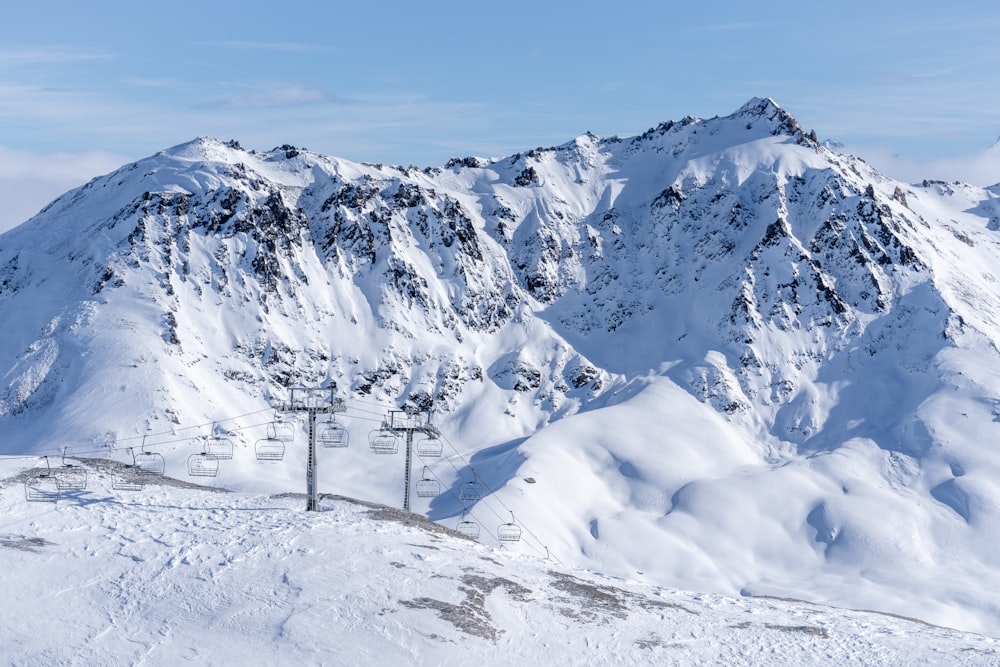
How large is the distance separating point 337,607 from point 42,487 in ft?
68.2

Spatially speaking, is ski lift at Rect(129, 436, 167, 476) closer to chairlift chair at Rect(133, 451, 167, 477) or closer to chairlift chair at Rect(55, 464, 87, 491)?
chairlift chair at Rect(133, 451, 167, 477)

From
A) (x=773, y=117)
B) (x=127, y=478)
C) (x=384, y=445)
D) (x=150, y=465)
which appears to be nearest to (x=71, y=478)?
(x=127, y=478)

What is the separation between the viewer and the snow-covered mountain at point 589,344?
397ft

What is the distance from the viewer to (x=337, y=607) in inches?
1748

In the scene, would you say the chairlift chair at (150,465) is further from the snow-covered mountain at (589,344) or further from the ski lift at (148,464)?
the snow-covered mountain at (589,344)

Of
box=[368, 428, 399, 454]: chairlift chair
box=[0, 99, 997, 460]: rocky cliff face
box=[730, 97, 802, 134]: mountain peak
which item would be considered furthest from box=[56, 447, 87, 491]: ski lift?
box=[730, 97, 802, 134]: mountain peak

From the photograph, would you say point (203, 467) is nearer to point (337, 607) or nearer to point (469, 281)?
point (337, 607)

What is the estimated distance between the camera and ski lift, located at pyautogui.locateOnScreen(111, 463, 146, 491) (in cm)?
5681

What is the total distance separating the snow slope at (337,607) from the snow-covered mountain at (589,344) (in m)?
57.2

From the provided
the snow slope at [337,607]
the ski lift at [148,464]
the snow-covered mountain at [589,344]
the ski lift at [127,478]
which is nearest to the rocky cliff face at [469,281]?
the snow-covered mountain at [589,344]

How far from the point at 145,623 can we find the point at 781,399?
12200 centimetres

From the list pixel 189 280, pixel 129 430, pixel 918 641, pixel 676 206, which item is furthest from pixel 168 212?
pixel 918 641

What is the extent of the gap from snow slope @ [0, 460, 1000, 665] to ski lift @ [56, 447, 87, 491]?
167cm

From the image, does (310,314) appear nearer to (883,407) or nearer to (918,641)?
(883,407)
